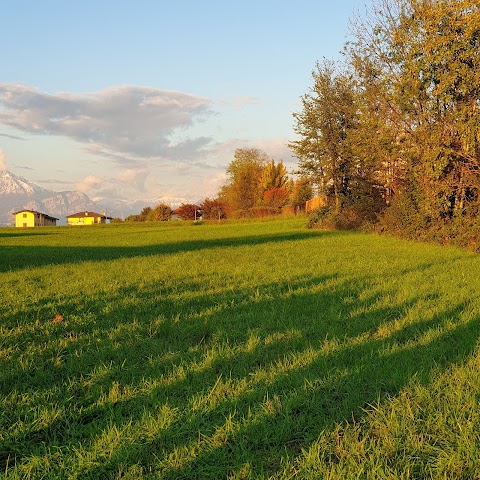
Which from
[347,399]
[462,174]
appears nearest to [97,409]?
[347,399]

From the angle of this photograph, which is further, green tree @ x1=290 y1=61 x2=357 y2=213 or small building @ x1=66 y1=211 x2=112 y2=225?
small building @ x1=66 y1=211 x2=112 y2=225

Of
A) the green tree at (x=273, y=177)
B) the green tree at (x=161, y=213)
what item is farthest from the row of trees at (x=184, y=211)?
the green tree at (x=273, y=177)

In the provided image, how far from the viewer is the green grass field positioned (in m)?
2.66

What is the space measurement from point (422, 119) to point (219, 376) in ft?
65.9

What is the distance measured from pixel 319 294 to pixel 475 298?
8.37 ft

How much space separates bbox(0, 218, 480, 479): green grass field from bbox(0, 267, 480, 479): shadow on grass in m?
0.02

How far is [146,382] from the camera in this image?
3.79 meters

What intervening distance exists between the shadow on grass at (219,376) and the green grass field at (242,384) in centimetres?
2

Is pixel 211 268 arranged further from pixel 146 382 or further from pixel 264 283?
pixel 146 382

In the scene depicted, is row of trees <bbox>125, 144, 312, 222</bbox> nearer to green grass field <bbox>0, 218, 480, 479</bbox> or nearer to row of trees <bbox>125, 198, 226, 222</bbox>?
row of trees <bbox>125, 198, 226, 222</bbox>

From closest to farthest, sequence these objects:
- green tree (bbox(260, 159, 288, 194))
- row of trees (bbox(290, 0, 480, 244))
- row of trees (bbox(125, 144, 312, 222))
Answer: row of trees (bbox(290, 0, 480, 244)) → row of trees (bbox(125, 144, 312, 222)) → green tree (bbox(260, 159, 288, 194))

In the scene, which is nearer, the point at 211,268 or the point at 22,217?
the point at 211,268

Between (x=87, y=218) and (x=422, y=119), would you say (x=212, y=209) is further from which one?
(x=87, y=218)

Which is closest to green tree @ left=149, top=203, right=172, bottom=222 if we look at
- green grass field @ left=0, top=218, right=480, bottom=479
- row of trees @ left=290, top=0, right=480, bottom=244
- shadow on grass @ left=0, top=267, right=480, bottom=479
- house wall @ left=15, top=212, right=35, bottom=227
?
house wall @ left=15, top=212, right=35, bottom=227
